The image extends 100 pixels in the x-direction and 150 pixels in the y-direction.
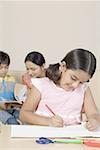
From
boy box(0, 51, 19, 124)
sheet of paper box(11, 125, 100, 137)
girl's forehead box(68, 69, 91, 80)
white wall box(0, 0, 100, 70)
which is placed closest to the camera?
sheet of paper box(11, 125, 100, 137)

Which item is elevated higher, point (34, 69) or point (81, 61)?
point (81, 61)

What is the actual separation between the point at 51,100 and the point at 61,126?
0.31 metres

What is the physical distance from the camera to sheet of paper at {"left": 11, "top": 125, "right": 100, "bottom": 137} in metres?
0.99

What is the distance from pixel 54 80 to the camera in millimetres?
1398

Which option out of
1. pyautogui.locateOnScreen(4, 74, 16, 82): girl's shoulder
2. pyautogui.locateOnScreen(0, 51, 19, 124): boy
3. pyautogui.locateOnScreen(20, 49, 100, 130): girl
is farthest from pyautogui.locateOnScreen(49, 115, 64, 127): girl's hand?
pyautogui.locateOnScreen(4, 74, 16, 82): girl's shoulder

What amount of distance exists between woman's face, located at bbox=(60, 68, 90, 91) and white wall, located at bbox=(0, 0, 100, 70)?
4.52 ft

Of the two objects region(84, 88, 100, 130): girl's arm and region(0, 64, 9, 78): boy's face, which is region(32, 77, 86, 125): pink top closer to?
region(84, 88, 100, 130): girl's arm

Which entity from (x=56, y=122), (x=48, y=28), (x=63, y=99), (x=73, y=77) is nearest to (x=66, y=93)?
(x=63, y=99)

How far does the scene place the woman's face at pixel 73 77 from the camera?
1255 millimetres

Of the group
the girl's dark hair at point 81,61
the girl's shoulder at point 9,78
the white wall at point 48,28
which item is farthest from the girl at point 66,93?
the white wall at point 48,28

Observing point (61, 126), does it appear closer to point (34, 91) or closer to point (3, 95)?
point (34, 91)

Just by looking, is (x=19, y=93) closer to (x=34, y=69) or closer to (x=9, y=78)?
(x=9, y=78)

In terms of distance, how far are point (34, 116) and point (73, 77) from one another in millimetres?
221

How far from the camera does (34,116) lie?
1.25m
